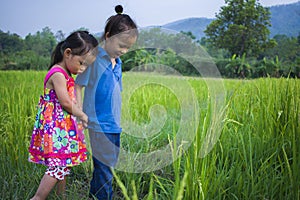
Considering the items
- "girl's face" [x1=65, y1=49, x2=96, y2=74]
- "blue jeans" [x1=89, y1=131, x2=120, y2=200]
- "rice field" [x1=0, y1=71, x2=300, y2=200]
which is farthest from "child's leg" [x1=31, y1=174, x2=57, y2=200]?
"girl's face" [x1=65, y1=49, x2=96, y2=74]

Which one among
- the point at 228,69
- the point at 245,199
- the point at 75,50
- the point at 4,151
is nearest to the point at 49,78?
the point at 75,50

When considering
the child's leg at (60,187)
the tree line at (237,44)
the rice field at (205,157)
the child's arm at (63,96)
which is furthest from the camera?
the tree line at (237,44)

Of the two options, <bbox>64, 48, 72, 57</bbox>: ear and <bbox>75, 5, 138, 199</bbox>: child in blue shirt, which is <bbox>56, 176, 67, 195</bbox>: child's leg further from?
<bbox>64, 48, 72, 57</bbox>: ear

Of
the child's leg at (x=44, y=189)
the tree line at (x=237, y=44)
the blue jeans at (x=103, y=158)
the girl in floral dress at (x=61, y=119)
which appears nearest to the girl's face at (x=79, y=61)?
the girl in floral dress at (x=61, y=119)

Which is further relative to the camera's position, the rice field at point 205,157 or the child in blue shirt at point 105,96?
the child in blue shirt at point 105,96

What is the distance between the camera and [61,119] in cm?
134

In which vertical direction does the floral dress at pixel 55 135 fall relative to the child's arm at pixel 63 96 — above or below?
below

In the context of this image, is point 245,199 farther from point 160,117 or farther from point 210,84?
point 160,117

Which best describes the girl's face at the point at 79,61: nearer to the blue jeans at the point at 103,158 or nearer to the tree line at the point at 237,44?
the blue jeans at the point at 103,158

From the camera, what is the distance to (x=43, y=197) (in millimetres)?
1312

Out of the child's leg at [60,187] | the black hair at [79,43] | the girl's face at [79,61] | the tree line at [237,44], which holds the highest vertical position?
the tree line at [237,44]

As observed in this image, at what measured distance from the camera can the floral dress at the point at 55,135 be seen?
1315mm

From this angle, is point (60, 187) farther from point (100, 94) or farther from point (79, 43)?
point (79, 43)

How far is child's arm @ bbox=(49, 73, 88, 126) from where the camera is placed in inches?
51.5
